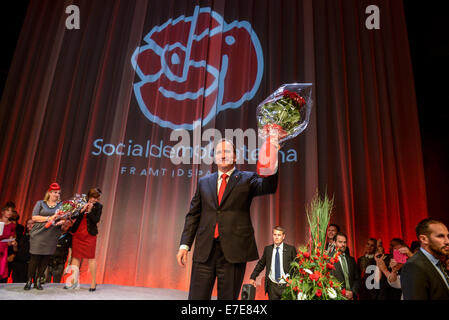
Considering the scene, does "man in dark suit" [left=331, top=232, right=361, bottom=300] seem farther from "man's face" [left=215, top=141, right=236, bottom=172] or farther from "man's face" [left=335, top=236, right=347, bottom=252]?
"man's face" [left=215, top=141, right=236, bottom=172]

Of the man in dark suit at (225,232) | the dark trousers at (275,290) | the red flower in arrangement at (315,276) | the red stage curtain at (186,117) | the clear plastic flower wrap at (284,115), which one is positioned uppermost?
the red stage curtain at (186,117)

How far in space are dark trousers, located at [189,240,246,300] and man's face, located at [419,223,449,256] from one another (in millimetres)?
1135

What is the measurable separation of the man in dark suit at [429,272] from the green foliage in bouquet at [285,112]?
1.02m

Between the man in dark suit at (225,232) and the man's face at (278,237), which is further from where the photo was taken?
the man's face at (278,237)

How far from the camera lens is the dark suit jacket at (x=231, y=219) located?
5.58 feet

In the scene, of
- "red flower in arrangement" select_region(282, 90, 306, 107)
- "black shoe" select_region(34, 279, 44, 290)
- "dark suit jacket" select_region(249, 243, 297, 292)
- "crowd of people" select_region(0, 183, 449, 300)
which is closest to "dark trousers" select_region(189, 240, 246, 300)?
"red flower in arrangement" select_region(282, 90, 306, 107)

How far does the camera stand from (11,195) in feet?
19.2

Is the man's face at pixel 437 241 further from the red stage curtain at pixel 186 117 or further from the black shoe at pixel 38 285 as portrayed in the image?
the black shoe at pixel 38 285

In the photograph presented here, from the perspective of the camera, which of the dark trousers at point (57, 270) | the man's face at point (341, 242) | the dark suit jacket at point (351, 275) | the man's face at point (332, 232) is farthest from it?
the dark trousers at point (57, 270)

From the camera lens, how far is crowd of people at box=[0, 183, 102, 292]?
3.55m

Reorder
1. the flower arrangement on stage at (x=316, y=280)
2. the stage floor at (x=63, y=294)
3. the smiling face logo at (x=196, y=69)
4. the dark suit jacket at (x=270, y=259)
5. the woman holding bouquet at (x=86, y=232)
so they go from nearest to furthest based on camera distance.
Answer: the flower arrangement on stage at (x=316, y=280), the stage floor at (x=63, y=294), the dark suit jacket at (x=270, y=259), the woman holding bouquet at (x=86, y=232), the smiling face logo at (x=196, y=69)

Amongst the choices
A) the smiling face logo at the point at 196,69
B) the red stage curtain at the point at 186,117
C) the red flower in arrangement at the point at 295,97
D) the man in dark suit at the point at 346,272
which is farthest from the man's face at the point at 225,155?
the smiling face logo at the point at 196,69

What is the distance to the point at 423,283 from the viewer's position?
166cm
